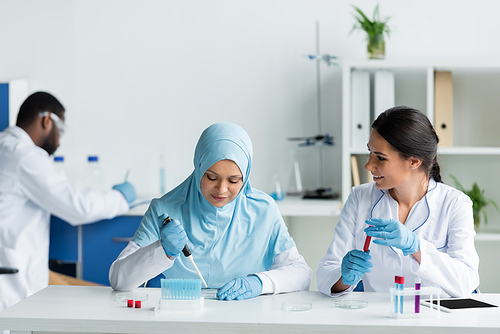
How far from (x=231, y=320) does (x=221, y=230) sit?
492 mm

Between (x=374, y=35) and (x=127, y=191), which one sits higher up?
(x=374, y=35)

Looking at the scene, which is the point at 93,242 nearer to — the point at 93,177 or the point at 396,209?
the point at 93,177

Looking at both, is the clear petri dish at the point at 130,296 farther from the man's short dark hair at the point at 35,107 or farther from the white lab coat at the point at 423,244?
the man's short dark hair at the point at 35,107

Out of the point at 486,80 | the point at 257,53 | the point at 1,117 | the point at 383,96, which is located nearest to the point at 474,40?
the point at 486,80

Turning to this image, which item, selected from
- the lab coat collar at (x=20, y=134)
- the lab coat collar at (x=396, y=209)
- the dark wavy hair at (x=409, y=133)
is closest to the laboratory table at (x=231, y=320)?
the lab coat collar at (x=396, y=209)

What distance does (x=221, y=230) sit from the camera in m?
1.68

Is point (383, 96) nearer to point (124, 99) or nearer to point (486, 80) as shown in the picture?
point (486, 80)

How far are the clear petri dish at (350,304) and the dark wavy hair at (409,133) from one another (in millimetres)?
532

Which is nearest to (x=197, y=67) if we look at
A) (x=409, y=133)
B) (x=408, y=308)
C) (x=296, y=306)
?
(x=409, y=133)

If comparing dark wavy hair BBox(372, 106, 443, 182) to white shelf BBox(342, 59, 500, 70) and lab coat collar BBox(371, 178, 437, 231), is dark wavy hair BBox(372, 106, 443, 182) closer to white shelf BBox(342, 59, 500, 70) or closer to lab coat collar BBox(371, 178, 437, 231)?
lab coat collar BBox(371, 178, 437, 231)

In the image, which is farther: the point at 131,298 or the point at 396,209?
the point at 396,209

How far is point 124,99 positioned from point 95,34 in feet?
1.51

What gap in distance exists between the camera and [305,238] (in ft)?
10.0

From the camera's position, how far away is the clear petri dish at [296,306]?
1.32 meters
